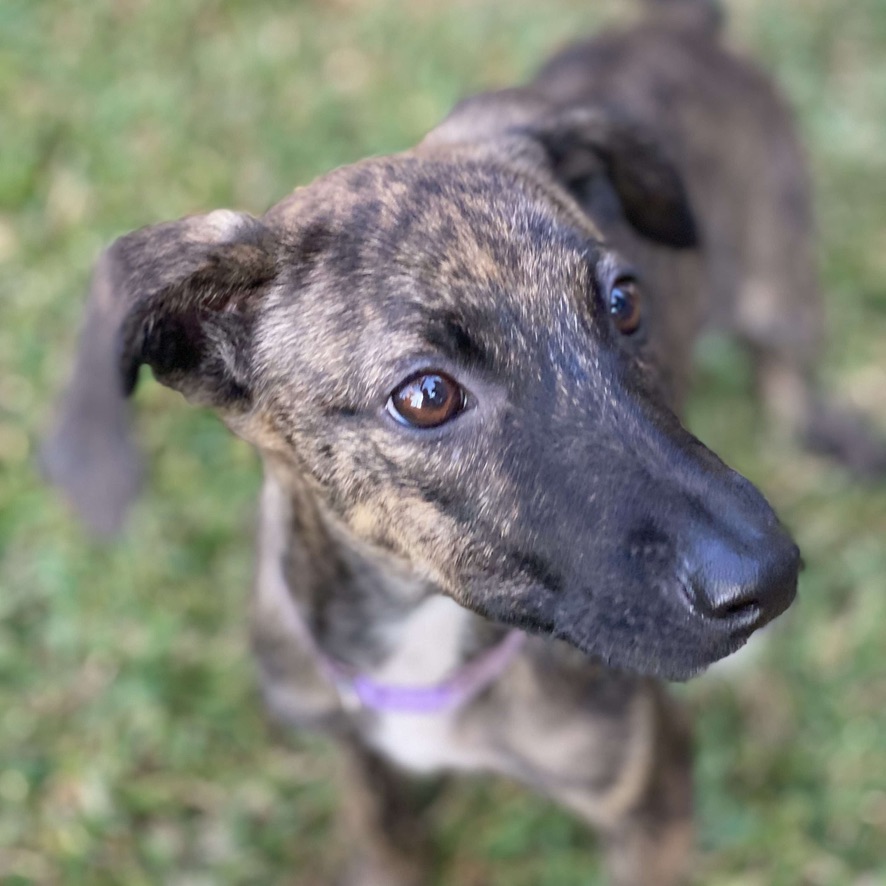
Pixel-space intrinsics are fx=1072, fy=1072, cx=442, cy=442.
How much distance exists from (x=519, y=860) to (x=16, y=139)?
4.03 m

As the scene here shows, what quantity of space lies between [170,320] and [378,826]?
2.01 m

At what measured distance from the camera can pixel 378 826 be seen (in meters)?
3.58

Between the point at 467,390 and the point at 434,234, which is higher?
the point at 434,234

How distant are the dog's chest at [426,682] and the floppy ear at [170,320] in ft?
2.63

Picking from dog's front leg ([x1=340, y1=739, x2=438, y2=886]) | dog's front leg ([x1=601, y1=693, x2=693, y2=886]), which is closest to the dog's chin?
dog's front leg ([x1=601, y1=693, x2=693, y2=886])

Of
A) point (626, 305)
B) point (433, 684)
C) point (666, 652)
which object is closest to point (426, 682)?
point (433, 684)

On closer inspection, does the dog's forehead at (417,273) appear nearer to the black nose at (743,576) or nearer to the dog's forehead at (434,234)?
the dog's forehead at (434,234)

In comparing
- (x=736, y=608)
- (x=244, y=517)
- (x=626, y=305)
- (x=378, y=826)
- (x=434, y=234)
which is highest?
(x=434, y=234)

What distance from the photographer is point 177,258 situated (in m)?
2.26

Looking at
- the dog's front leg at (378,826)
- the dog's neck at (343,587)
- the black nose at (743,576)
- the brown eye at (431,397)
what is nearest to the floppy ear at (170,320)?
the dog's neck at (343,587)

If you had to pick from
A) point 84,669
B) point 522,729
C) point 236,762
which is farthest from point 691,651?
point 84,669

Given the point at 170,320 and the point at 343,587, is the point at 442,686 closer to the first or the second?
the point at 343,587

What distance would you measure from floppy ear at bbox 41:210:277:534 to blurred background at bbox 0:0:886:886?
1.62m

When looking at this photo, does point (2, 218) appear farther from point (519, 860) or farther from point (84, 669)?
point (519, 860)
